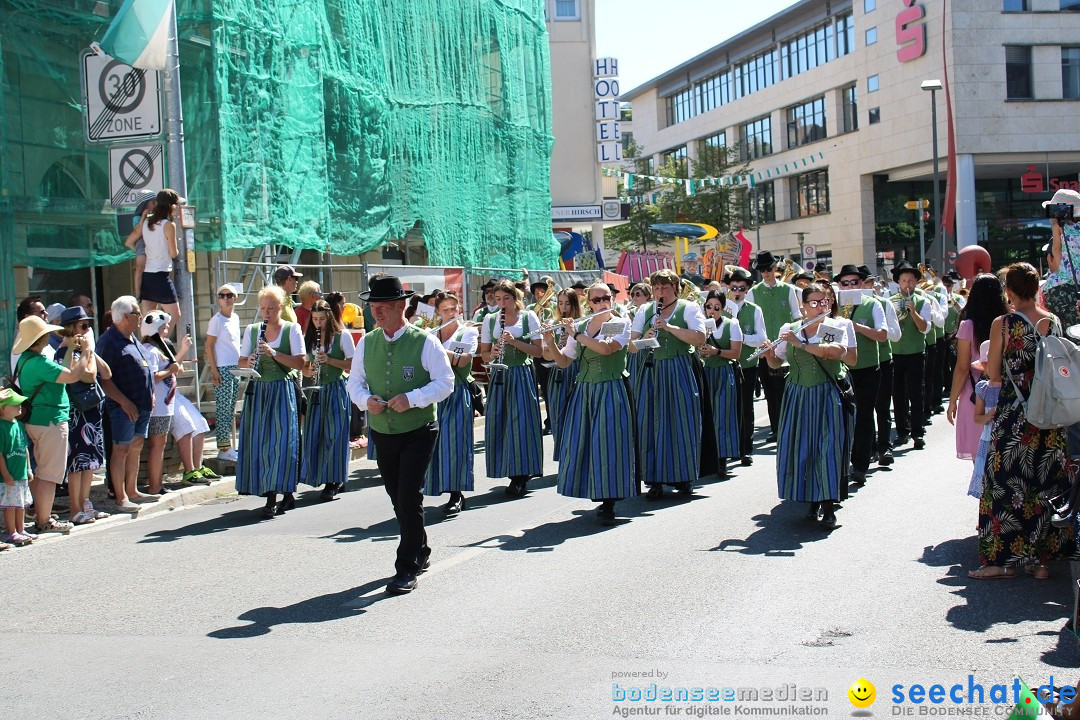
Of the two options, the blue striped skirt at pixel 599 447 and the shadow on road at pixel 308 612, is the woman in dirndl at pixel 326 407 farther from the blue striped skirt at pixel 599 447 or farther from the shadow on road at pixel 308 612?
the shadow on road at pixel 308 612

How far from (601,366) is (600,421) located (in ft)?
1.44

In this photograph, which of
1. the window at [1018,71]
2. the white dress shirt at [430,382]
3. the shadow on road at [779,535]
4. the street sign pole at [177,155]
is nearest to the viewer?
the white dress shirt at [430,382]

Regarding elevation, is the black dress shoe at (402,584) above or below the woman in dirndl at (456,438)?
below

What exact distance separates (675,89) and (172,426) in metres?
62.8

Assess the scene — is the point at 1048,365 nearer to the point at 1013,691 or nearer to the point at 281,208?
the point at 1013,691

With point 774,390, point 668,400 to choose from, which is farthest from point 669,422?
point 774,390

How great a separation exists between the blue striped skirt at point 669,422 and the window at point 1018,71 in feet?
136

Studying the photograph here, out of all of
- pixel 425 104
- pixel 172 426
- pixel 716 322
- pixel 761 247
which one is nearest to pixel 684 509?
pixel 716 322

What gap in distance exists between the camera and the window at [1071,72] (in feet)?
154

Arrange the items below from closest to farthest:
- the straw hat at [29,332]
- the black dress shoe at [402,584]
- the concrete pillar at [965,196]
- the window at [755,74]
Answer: the black dress shoe at [402,584], the straw hat at [29,332], the concrete pillar at [965,196], the window at [755,74]

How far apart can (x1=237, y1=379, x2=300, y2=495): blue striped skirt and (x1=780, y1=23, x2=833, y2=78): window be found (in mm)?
49610

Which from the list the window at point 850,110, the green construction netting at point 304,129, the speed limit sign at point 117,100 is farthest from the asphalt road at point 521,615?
the window at point 850,110

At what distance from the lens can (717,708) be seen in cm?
479

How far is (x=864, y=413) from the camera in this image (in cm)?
1061
